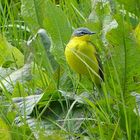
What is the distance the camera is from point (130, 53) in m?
2.75

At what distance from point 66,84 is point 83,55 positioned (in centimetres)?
18

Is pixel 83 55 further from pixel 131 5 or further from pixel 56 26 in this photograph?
pixel 131 5

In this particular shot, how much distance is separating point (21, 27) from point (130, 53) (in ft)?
5.24

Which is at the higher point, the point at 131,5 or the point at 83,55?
the point at 131,5

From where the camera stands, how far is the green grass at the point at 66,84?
2.61 meters

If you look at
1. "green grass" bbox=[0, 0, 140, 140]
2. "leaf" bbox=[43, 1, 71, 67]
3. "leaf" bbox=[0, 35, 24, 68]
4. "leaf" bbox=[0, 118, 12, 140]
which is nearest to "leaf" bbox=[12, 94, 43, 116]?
"green grass" bbox=[0, 0, 140, 140]

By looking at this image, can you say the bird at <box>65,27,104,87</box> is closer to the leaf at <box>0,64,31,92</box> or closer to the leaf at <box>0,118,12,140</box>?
the leaf at <box>0,64,31,92</box>

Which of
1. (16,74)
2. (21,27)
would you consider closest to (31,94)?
(16,74)

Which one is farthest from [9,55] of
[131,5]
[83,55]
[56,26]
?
[131,5]

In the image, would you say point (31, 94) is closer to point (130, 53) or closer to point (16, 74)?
point (16, 74)

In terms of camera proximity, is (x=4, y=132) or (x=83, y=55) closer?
(x=4, y=132)

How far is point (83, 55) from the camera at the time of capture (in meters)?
3.16

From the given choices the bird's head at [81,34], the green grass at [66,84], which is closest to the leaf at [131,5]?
the green grass at [66,84]

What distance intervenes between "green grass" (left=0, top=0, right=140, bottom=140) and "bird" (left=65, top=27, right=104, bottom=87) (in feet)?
0.12
